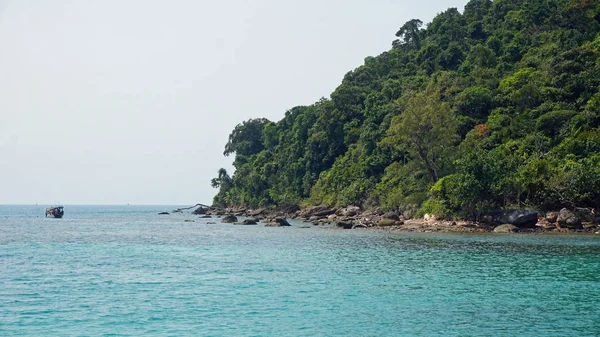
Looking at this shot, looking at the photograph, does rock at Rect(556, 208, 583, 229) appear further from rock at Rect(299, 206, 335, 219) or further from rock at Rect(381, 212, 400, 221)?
rock at Rect(299, 206, 335, 219)

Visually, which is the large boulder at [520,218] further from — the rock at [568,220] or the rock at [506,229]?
the rock at [568,220]

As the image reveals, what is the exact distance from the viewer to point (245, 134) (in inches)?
6019

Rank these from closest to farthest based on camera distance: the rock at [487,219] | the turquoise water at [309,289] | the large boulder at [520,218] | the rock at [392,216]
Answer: the turquoise water at [309,289], the large boulder at [520,218], the rock at [487,219], the rock at [392,216]

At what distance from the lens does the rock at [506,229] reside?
55156mm

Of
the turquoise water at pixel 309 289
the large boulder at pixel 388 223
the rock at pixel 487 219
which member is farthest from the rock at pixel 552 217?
the large boulder at pixel 388 223

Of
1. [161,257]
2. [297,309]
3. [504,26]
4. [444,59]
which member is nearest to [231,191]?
[444,59]

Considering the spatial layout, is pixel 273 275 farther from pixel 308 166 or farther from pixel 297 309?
pixel 308 166

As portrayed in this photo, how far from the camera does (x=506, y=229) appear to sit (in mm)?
55438

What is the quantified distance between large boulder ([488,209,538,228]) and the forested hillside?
260 cm

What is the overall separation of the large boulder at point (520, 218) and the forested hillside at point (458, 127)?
2599mm

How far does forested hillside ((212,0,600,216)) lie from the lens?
2347 inches

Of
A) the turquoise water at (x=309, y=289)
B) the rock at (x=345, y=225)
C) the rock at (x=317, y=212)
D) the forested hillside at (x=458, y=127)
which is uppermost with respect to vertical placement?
the forested hillside at (x=458, y=127)

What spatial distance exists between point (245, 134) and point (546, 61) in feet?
279

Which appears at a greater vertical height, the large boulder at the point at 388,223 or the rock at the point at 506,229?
the large boulder at the point at 388,223
